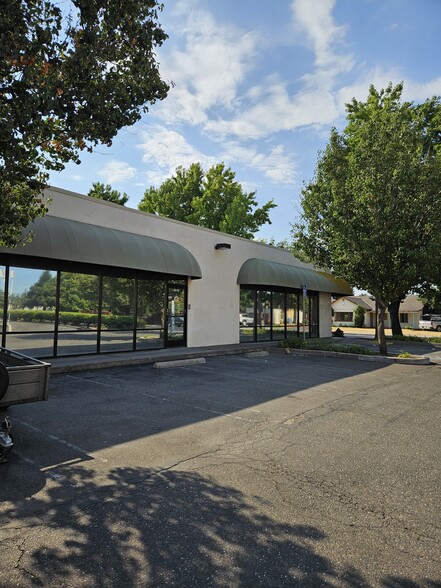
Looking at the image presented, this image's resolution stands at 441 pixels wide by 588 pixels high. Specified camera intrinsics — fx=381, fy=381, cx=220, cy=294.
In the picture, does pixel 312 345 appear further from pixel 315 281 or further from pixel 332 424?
pixel 332 424

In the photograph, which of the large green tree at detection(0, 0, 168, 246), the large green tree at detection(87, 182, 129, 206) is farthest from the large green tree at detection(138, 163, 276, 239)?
the large green tree at detection(0, 0, 168, 246)

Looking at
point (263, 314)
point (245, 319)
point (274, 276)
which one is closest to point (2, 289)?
point (245, 319)

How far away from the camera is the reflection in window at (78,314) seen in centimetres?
1198

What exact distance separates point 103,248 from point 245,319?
921 centimetres

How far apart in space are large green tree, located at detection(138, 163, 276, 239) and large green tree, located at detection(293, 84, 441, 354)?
57.9 ft

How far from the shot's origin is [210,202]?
1399 inches

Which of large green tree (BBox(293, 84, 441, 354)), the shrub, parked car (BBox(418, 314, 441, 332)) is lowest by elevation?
the shrub

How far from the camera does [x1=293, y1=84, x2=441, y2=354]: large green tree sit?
14.6 meters

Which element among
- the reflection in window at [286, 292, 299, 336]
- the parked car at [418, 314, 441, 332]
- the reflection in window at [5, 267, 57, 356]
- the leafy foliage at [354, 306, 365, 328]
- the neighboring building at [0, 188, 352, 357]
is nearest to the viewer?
the reflection in window at [5, 267, 57, 356]

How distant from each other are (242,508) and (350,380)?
772 cm

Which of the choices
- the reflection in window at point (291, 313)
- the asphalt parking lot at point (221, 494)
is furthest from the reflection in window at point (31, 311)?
the reflection in window at point (291, 313)

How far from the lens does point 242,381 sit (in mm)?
10016

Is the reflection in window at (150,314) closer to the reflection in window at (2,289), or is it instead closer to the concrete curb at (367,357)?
the reflection in window at (2,289)

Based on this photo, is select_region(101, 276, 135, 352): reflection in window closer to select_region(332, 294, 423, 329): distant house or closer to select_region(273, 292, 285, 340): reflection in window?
select_region(273, 292, 285, 340): reflection in window
